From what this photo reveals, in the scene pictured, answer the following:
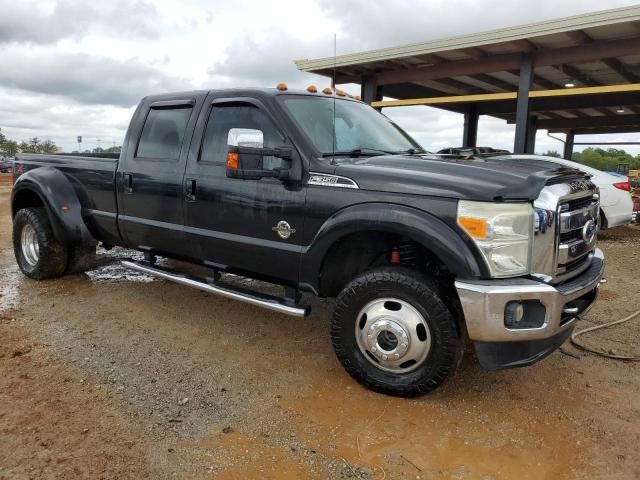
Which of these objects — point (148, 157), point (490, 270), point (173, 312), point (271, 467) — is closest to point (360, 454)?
point (271, 467)

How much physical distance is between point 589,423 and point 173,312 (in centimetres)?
354

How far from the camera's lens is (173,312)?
4.96 meters

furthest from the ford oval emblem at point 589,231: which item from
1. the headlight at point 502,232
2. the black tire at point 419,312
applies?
the black tire at point 419,312

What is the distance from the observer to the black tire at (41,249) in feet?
18.6

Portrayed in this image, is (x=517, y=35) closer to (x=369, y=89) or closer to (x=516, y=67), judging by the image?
(x=516, y=67)

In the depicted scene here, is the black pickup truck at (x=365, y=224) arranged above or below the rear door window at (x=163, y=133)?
below

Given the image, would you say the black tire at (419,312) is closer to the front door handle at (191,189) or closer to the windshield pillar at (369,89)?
→ the front door handle at (191,189)

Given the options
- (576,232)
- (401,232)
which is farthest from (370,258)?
(576,232)

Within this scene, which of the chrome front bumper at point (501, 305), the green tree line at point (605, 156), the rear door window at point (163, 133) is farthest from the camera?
the green tree line at point (605, 156)

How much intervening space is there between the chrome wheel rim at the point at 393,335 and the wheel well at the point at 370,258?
299 millimetres

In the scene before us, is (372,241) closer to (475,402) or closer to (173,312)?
(475,402)

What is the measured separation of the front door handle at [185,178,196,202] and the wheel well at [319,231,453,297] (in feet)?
4.33

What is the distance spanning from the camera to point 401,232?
3.11 m

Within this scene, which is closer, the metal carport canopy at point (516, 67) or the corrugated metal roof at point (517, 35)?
the corrugated metal roof at point (517, 35)
